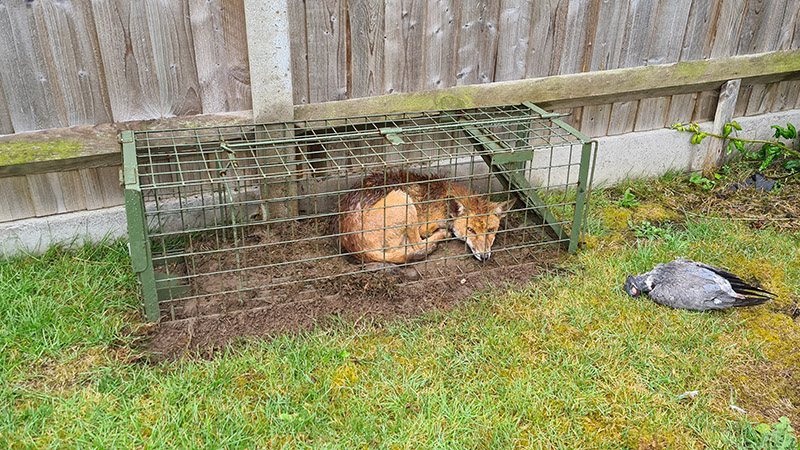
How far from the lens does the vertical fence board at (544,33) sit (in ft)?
14.3

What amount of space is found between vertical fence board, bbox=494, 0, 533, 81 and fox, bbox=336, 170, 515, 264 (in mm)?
940

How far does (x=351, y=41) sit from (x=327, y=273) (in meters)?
1.51

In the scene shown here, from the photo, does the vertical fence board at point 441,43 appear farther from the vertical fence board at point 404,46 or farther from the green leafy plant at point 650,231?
the green leafy plant at point 650,231

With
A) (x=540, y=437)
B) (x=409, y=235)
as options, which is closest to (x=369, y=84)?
(x=409, y=235)

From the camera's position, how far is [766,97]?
5.53 metres

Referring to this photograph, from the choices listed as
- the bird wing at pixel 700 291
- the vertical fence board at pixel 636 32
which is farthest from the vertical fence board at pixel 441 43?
the bird wing at pixel 700 291

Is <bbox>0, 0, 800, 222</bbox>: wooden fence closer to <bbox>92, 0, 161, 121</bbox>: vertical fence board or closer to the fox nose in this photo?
<bbox>92, 0, 161, 121</bbox>: vertical fence board

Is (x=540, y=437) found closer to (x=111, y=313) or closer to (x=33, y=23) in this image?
(x=111, y=313)

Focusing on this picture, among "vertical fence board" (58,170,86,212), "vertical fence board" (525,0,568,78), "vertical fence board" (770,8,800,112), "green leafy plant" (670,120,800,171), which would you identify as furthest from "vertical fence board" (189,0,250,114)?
"vertical fence board" (770,8,800,112)

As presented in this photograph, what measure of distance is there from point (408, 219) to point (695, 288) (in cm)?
175

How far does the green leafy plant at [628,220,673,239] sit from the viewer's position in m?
4.40

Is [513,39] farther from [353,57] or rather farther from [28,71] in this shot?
[28,71]

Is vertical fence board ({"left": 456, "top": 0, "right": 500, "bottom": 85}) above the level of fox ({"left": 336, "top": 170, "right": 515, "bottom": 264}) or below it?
above

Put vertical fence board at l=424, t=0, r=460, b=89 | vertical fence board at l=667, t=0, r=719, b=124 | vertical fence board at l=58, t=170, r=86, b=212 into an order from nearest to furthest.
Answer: vertical fence board at l=58, t=170, r=86, b=212
vertical fence board at l=424, t=0, r=460, b=89
vertical fence board at l=667, t=0, r=719, b=124
